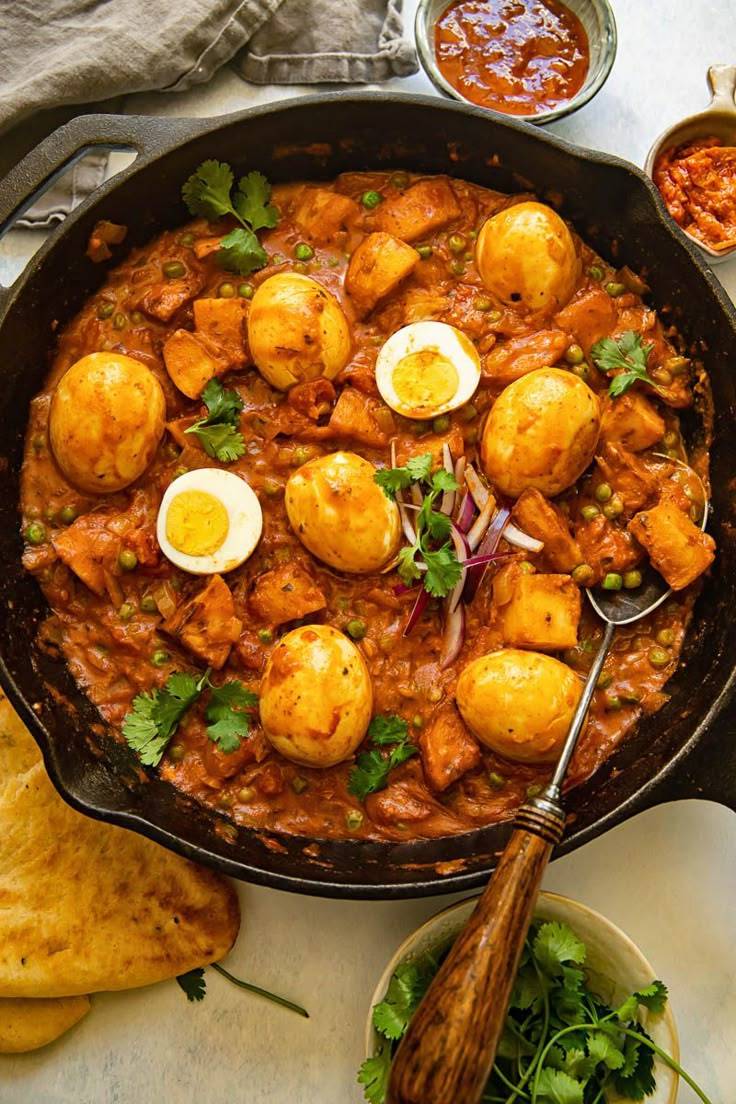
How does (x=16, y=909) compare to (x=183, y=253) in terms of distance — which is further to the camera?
(x=183, y=253)

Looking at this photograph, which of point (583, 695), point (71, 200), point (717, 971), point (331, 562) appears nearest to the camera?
point (583, 695)

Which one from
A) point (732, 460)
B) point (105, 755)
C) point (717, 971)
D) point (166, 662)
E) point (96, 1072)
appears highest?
point (732, 460)

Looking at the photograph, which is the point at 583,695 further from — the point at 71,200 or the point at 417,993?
the point at 71,200

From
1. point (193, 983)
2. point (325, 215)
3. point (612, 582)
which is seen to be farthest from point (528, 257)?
point (193, 983)

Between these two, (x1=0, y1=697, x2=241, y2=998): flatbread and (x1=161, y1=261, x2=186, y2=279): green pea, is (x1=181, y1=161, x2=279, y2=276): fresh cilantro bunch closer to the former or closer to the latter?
(x1=161, y1=261, x2=186, y2=279): green pea

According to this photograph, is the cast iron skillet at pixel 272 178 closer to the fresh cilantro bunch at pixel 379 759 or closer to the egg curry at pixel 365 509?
the egg curry at pixel 365 509

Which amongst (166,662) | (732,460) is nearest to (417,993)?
(166,662)
